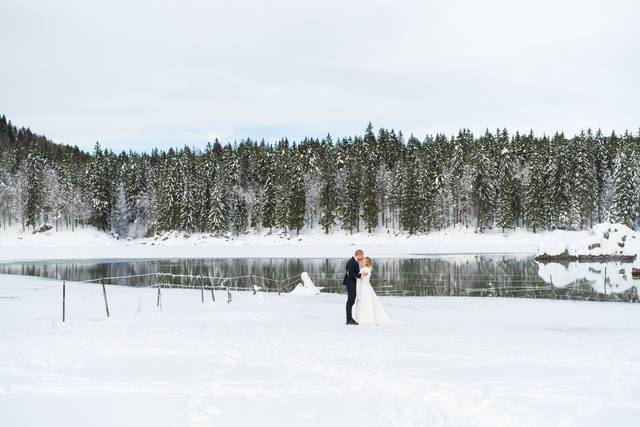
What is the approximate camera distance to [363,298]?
17281mm

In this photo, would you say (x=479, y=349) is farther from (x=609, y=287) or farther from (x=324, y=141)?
(x=324, y=141)

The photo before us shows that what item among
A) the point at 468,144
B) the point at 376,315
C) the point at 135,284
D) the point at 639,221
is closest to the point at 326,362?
the point at 376,315

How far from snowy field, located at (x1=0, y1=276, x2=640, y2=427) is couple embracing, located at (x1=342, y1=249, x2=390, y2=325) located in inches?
36.1

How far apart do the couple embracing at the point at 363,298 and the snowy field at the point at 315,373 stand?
3.01 feet

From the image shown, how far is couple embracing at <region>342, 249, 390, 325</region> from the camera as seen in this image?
56.4ft

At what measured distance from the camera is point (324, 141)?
428 ft

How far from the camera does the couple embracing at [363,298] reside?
56.4ft

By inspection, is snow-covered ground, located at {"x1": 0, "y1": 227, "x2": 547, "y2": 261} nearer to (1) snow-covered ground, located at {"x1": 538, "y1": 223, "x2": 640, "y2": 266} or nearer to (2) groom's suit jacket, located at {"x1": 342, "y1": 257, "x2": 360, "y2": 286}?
(1) snow-covered ground, located at {"x1": 538, "y1": 223, "x2": 640, "y2": 266}

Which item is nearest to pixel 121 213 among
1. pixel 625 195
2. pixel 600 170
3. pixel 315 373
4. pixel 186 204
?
pixel 186 204

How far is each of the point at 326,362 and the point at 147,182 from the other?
11531 cm

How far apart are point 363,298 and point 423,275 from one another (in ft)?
78.9

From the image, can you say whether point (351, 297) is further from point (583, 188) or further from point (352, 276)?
point (583, 188)

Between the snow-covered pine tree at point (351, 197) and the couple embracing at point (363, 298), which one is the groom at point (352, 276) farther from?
the snow-covered pine tree at point (351, 197)

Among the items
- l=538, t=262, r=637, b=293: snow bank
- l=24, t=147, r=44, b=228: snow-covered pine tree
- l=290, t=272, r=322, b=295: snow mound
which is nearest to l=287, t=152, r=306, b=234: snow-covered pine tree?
l=24, t=147, r=44, b=228: snow-covered pine tree
